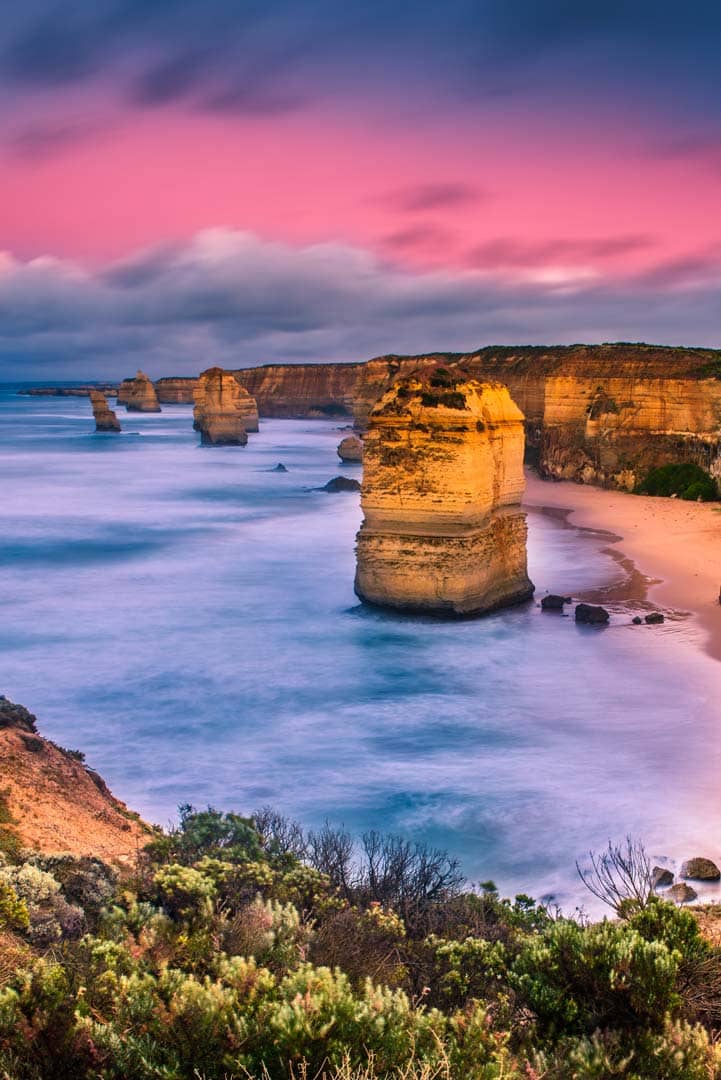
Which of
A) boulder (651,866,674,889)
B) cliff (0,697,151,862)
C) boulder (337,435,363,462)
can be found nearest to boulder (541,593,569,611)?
boulder (651,866,674,889)

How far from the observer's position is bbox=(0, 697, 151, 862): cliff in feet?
25.7

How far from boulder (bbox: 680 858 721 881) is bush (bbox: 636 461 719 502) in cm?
3138

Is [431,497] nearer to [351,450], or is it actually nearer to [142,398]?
[351,450]

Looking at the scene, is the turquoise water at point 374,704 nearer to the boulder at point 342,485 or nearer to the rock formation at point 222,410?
the boulder at point 342,485

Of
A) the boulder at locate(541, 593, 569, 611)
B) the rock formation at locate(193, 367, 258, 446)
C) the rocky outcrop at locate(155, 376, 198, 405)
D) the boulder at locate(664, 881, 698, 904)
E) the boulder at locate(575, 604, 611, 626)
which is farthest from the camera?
the rocky outcrop at locate(155, 376, 198, 405)

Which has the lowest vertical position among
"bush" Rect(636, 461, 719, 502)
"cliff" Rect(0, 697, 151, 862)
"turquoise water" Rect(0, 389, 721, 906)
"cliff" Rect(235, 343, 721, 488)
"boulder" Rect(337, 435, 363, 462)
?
"turquoise water" Rect(0, 389, 721, 906)

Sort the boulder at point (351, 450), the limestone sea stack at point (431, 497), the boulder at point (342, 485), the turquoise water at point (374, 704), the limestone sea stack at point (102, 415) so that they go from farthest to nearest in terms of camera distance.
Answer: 1. the limestone sea stack at point (102, 415)
2. the boulder at point (351, 450)
3. the boulder at point (342, 485)
4. the limestone sea stack at point (431, 497)
5. the turquoise water at point (374, 704)

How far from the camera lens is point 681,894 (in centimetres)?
874

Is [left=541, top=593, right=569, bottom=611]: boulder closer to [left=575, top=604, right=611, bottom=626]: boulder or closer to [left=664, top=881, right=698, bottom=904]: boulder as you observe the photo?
[left=575, top=604, right=611, bottom=626]: boulder

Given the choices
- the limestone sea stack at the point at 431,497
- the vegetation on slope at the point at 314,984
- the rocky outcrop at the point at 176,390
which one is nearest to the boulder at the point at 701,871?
the vegetation on slope at the point at 314,984

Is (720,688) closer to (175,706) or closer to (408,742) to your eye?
(408,742)

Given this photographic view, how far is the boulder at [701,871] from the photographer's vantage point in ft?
30.1

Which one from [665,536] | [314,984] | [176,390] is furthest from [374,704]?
[176,390]

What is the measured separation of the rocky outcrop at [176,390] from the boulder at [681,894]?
6780 inches
